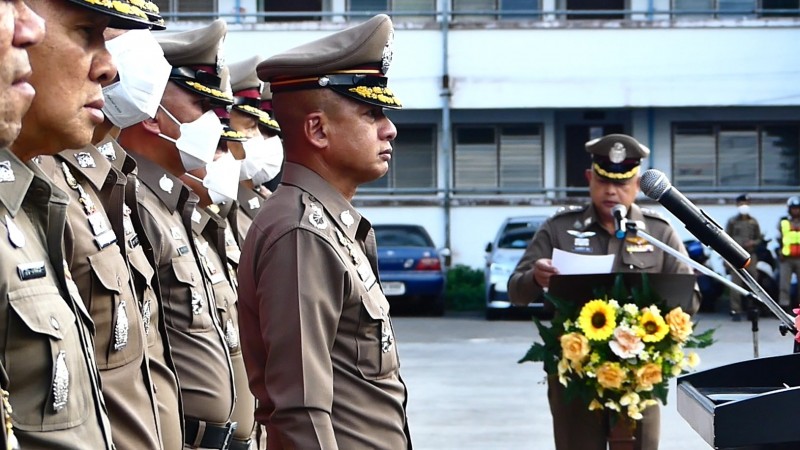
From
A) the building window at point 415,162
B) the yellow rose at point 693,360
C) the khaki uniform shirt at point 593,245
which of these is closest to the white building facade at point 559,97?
the building window at point 415,162

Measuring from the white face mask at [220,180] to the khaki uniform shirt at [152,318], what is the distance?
144cm

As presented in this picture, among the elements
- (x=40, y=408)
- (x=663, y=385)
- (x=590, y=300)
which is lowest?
(x=663, y=385)

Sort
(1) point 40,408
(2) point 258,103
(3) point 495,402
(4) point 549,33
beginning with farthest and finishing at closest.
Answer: (4) point 549,33, (3) point 495,402, (2) point 258,103, (1) point 40,408

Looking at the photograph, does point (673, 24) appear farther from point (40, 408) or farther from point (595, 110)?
point (40, 408)

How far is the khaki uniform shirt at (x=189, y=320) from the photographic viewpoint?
4.52 meters

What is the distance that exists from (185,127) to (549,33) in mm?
20951

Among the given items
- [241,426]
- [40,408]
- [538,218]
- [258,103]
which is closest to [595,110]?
[538,218]

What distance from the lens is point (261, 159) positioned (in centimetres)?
722

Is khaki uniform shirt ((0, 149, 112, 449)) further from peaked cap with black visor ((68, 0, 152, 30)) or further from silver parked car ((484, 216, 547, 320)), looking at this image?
silver parked car ((484, 216, 547, 320))

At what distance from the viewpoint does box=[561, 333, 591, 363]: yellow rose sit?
19.5 feet

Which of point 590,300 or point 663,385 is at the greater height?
point 590,300

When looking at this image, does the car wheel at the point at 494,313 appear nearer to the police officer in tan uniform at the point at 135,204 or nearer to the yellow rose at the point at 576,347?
the yellow rose at the point at 576,347

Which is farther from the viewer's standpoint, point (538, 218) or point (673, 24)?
point (673, 24)

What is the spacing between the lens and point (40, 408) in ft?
8.21
